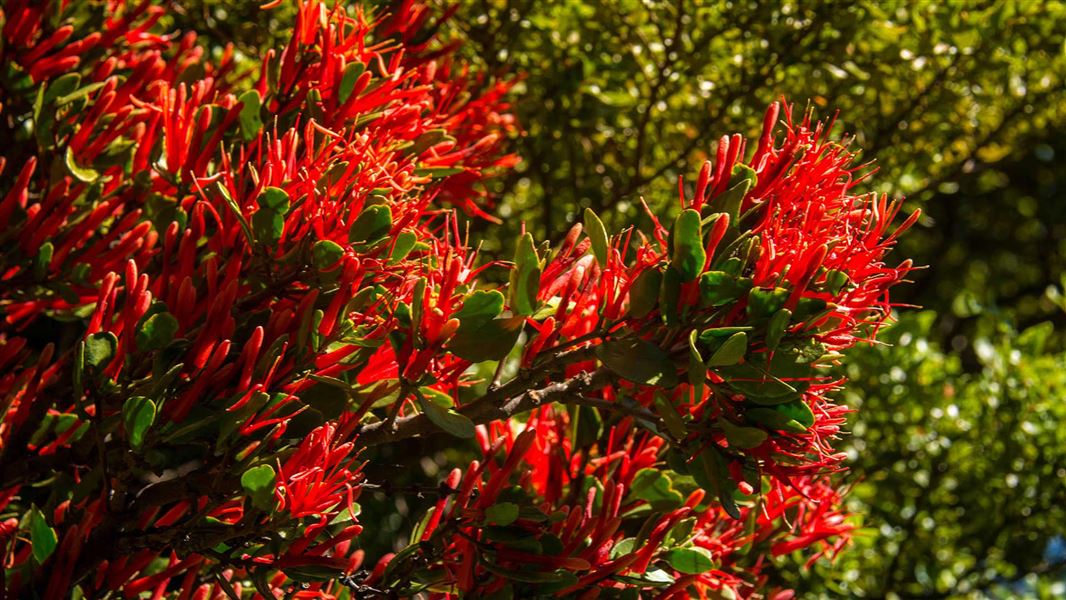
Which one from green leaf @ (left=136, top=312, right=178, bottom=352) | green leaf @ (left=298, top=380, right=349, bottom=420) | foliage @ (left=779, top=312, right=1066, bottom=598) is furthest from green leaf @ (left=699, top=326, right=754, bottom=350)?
foliage @ (left=779, top=312, right=1066, bottom=598)

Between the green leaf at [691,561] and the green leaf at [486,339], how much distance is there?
41 cm

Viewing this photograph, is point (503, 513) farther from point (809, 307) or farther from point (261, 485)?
point (809, 307)

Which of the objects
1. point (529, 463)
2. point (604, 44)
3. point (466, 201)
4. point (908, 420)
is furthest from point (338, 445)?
point (908, 420)

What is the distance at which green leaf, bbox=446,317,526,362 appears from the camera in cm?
120

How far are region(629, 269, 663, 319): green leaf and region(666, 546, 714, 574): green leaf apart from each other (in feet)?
1.30

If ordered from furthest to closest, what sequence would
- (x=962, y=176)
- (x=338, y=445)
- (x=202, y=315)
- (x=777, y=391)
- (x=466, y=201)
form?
(x=962, y=176), (x=466, y=201), (x=202, y=315), (x=338, y=445), (x=777, y=391)

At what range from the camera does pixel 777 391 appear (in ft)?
3.69

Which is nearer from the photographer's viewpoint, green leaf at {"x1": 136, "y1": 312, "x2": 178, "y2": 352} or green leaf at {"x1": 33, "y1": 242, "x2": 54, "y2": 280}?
green leaf at {"x1": 136, "y1": 312, "x2": 178, "y2": 352}

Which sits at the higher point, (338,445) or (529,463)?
(338,445)

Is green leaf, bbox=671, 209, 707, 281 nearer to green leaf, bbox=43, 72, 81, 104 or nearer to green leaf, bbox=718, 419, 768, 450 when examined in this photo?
green leaf, bbox=718, 419, 768, 450

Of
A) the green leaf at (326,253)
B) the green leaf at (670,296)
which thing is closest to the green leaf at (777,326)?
the green leaf at (670,296)

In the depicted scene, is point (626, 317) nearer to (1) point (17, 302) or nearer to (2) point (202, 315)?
(2) point (202, 315)

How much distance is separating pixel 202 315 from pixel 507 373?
3.78ft

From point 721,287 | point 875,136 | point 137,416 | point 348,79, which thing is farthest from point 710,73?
point 137,416
